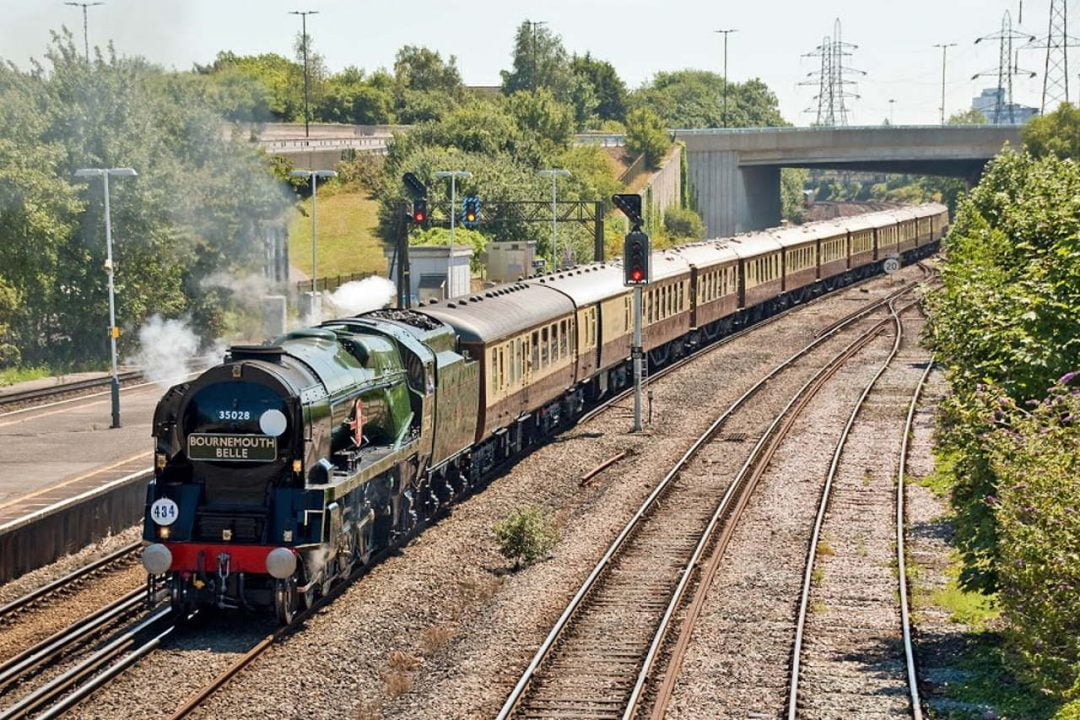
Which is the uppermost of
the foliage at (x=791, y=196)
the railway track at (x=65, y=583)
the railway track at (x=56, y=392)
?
the foliage at (x=791, y=196)

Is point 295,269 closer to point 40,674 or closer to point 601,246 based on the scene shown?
point 601,246

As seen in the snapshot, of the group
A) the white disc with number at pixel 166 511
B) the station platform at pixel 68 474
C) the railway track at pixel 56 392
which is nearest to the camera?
the white disc with number at pixel 166 511

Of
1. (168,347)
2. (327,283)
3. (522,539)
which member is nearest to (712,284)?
(168,347)

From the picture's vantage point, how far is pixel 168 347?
55219 millimetres

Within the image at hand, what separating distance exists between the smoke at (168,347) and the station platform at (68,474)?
8.00 metres

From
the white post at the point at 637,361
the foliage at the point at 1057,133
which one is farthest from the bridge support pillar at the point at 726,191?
the white post at the point at 637,361

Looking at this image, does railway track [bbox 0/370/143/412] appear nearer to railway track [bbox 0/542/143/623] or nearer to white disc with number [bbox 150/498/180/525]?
railway track [bbox 0/542/143/623]

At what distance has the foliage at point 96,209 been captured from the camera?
1959 inches

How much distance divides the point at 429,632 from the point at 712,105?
160m

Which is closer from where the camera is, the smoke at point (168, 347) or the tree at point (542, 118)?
the smoke at point (168, 347)

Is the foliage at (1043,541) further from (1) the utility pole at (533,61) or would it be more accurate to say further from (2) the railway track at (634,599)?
(1) the utility pole at (533,61)

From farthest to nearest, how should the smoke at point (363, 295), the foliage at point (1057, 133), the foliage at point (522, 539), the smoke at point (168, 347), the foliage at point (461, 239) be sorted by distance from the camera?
the foliage at point (1057, 133) < the foliage at point (461, 239) < the smoke at point (168, 347) < the smoke at point (363, 295) < the foliage at point (522, 539)

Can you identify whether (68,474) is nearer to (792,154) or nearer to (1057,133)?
(1057,133)

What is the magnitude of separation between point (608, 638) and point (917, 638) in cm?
404
